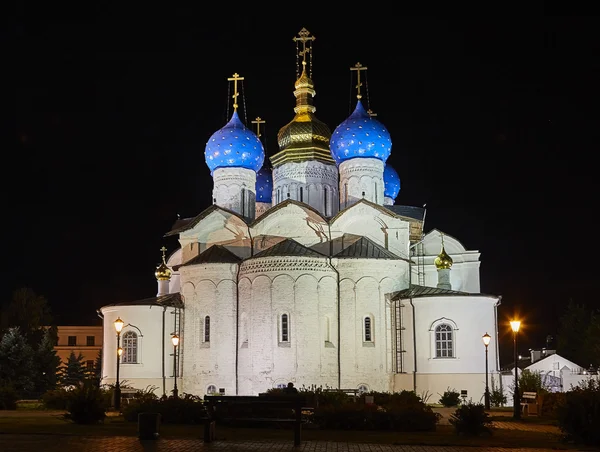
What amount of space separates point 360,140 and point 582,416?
25592 mm

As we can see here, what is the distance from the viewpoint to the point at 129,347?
118 feet

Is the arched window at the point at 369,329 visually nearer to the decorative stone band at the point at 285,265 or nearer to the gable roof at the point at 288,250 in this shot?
the decorative stone band at the point at 285,265

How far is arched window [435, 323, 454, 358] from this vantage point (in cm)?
3266

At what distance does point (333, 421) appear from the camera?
660 inches

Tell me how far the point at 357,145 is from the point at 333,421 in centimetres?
2262

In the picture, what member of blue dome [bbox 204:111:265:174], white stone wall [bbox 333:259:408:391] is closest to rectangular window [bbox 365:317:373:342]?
white stone wall [bbox 333:259:408:391]

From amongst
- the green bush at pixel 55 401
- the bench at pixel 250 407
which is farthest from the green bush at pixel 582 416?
the green bush at pixel 55 401

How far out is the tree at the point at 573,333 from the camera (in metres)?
60.0

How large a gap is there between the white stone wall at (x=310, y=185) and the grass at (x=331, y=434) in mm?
23567

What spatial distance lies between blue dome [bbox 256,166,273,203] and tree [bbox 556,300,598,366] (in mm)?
27529

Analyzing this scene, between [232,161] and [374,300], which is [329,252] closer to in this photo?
[374,300]

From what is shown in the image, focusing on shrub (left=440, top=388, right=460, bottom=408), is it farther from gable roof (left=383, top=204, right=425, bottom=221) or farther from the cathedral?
gable roof (left=383, top=204, right=425, bottom=221)

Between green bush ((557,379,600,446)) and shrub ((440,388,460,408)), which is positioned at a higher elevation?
green bush ((557,379,600,446))

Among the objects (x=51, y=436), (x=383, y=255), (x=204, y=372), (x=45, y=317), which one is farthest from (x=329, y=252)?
(x=45, y=317)
